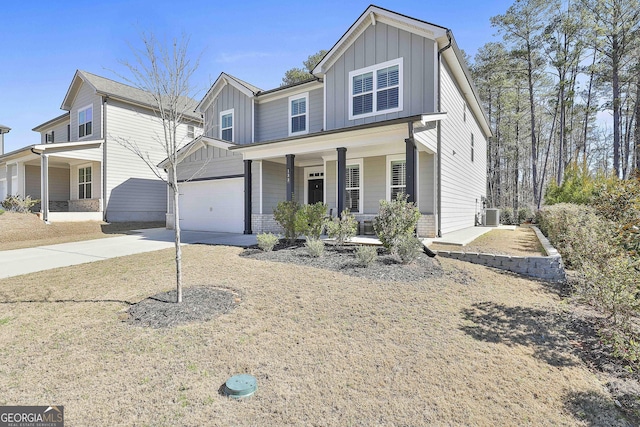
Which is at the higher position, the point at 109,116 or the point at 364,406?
the point at 109,116

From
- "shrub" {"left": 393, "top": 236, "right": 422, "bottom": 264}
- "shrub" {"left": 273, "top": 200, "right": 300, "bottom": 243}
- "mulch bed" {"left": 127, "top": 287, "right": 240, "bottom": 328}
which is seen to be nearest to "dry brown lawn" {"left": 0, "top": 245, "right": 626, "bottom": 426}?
"mulch bed" {"left": 127, "top": 287, "right": 240, "bottom": 328}

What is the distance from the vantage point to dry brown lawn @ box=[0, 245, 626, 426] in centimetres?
248

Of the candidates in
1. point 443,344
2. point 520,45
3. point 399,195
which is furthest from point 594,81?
point 443,344

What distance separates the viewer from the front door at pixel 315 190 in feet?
46.7

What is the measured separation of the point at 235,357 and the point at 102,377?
115cm

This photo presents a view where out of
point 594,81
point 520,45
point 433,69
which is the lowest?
point 433,69

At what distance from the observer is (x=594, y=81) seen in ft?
74.2

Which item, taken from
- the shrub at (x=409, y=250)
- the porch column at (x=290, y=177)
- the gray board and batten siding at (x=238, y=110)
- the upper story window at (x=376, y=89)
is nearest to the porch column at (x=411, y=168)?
the shrub at (x=409, y=250)

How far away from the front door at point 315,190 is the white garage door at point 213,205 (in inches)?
121

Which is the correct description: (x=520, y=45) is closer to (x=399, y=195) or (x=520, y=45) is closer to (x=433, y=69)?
(x=433, y=69)

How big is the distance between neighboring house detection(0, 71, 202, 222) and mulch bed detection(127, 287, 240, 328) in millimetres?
14843

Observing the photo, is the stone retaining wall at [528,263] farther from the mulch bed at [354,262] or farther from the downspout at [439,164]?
the downspout at [439,164]

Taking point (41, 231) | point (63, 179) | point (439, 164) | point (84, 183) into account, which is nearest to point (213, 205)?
point (41, 231)

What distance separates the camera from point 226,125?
52.6 feet
